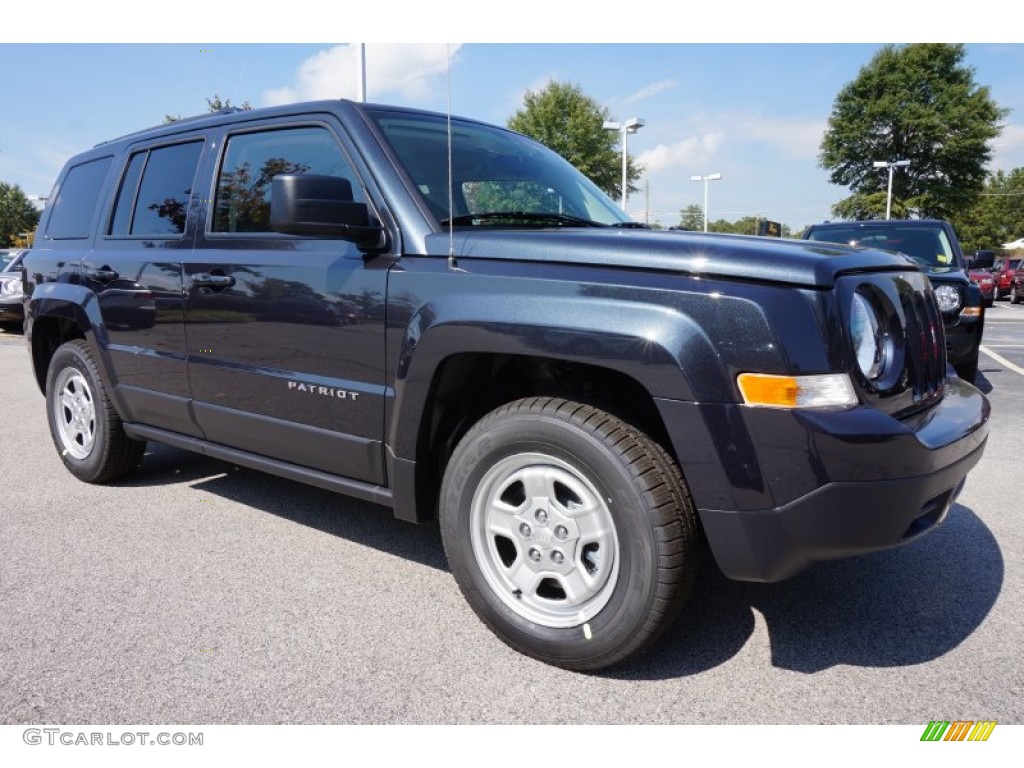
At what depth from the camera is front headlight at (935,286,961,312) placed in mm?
6977

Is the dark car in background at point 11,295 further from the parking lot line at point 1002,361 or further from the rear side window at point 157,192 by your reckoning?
the parking lot line at point 1002,361

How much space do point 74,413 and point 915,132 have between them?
50208 millimetres

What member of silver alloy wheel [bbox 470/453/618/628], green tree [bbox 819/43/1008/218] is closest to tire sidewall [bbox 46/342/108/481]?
silver alloy wheel [bbox 470/453/618/628]

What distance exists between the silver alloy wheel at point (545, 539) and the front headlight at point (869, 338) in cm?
87

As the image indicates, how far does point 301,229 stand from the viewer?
2.73 meters

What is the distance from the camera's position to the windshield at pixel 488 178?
3.05m

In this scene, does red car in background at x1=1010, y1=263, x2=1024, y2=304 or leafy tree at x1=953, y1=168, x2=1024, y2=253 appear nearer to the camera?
red car in background at x1=1010, y1=263, x2=1024, y2=304

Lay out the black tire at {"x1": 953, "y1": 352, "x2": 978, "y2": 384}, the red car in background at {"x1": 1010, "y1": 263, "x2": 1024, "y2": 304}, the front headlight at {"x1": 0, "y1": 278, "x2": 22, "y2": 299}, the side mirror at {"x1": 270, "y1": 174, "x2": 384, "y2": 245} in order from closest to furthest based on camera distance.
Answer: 1. the side mirror at {"x1": 270, "y1": 174, "x2": 384, "y2": 245}
2. the black tire at {"x1": 953, "y1": 352, "x2": 978, "y2": 384}
3. the front headlight at {"x1": 0, "y1": 278, "x2": 22, "y2": 299}
4. the red car in background at {"x1": 1010, "y1": 263, "x2": 1024, "y2": 304}

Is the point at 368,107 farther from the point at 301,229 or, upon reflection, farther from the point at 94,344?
the point at 94,344

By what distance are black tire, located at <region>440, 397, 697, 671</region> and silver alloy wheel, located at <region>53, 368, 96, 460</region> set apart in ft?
9.56

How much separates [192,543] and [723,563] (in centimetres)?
252

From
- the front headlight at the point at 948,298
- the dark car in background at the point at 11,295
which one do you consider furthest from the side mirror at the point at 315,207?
the dark car in background at the point at 11,295

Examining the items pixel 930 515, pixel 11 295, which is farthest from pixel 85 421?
pixel 11 295
